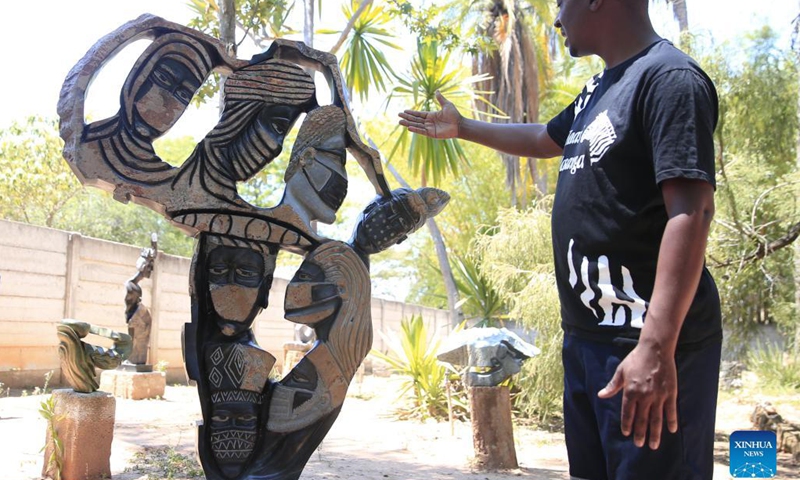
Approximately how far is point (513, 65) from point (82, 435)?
10295 mm

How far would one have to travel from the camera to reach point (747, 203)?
687 cm

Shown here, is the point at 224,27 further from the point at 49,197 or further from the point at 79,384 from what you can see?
the point at 49,197

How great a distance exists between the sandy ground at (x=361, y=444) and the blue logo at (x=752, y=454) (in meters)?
1.77

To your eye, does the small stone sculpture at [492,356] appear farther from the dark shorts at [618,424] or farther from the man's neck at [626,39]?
the man's neck at [626,39]

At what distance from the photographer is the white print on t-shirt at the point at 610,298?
56.8 inches

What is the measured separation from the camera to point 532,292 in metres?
7.26

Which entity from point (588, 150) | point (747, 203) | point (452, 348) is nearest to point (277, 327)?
point (452, 348)

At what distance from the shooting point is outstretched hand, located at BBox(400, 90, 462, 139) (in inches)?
89.6

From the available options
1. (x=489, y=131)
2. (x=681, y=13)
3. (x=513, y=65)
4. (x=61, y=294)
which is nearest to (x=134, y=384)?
(x=61, y=294)

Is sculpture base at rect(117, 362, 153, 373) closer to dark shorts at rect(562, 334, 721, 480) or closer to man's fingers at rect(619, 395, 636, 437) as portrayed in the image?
dark shorts at rect(562, 334, 721, 480)

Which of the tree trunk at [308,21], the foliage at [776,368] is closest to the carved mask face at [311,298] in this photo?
the tree trunk at [308,21]

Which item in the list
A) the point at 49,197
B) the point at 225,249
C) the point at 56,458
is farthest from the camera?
the point at 49,197

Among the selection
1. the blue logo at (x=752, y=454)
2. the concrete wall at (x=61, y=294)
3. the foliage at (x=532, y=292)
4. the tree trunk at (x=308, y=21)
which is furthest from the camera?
the concrete wall at (x=61, y=294)

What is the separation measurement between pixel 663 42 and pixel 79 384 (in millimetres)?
3708
